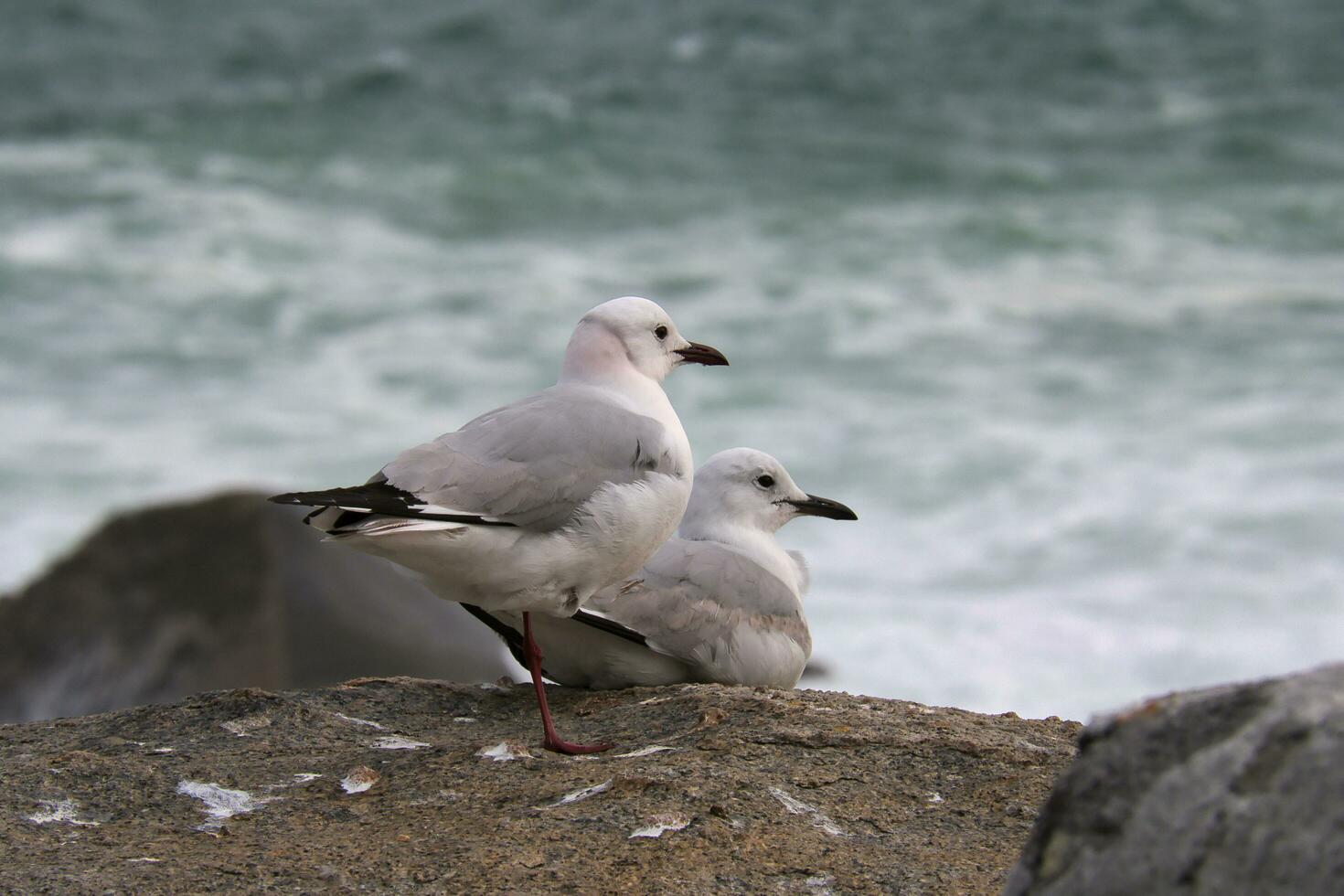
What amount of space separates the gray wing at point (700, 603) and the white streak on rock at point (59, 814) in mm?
1339

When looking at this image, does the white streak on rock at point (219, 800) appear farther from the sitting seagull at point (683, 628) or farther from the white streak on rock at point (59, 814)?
the sitting seagull at point (683, 628)

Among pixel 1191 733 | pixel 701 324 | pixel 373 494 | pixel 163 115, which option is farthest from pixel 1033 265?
pixel 1191 733

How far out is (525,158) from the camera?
55.5 feet

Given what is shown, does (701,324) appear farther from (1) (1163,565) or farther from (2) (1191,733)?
(2) (1191,733)

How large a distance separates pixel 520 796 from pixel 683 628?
105 cm

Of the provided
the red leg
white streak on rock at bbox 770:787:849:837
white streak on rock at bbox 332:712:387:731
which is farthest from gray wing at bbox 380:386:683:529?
white streak on rock at bbox 770:787:849:837

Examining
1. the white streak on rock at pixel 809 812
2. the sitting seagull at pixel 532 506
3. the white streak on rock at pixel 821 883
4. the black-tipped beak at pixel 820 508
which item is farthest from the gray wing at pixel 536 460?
the white streak on rock at pixel 821 883

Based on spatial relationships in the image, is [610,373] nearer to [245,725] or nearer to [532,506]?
[532,506]

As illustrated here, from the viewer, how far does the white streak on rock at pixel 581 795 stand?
315cm

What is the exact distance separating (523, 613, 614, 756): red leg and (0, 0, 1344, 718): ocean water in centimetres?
442

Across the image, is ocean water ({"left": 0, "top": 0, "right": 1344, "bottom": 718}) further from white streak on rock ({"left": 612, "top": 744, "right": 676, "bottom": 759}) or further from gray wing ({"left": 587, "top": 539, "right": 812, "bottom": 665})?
white streak on rock ({"left": 612, "top": 744, "right": 676, "bottom": 759})

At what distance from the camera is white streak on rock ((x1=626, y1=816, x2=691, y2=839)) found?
2969mm

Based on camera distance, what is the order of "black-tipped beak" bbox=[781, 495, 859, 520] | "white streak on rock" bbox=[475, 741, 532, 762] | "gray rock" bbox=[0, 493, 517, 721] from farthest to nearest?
"gray rock" bbox=[0, 493, 517, 721], "black-tipped beak" bbox=[781, 495, 859, 520], "white streak on rock" bbox=[475, 741, 532, 762]

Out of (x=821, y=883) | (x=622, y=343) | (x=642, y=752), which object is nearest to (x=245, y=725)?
(x=642, y=752)
